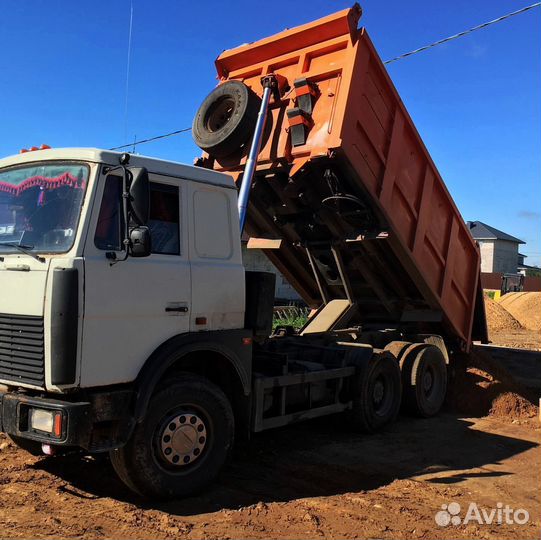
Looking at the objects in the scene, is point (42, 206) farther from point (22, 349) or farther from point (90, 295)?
point (22, 349)

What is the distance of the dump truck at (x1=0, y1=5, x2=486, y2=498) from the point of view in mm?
4008

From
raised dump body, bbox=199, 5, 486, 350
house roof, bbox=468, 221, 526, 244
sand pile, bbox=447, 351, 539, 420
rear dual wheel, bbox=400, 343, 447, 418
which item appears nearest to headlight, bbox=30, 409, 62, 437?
raised dump body, bbox=199, 5, 486, 350

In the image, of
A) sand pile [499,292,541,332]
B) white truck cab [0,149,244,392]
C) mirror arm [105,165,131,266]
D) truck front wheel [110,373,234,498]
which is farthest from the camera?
sand pile [499,292,541,332]

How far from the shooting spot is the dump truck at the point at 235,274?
158 inches

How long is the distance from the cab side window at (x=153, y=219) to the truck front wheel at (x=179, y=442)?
1.09m

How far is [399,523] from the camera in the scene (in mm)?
4215

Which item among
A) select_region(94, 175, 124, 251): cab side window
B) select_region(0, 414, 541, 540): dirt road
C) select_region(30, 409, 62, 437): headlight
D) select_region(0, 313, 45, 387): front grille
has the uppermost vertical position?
select_region(94, 175, 124, 251): cab side window

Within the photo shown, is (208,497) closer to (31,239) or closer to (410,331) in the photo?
(31,239)

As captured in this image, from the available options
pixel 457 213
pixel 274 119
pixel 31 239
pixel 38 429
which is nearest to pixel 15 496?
pixel 38 429

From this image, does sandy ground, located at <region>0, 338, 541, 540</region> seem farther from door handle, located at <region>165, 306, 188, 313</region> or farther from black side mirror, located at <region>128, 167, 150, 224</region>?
black side mirror, located at <region>128, 167, 150, 224</region>

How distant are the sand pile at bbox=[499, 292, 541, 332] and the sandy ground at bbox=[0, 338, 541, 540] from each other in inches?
680

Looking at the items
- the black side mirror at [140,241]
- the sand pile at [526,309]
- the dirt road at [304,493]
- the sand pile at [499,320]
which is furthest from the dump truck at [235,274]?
the sand pile at [526,309]

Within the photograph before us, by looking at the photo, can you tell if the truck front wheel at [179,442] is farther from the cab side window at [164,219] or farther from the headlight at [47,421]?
the cab side window at [164,219]

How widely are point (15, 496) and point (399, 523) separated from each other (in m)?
2.93
